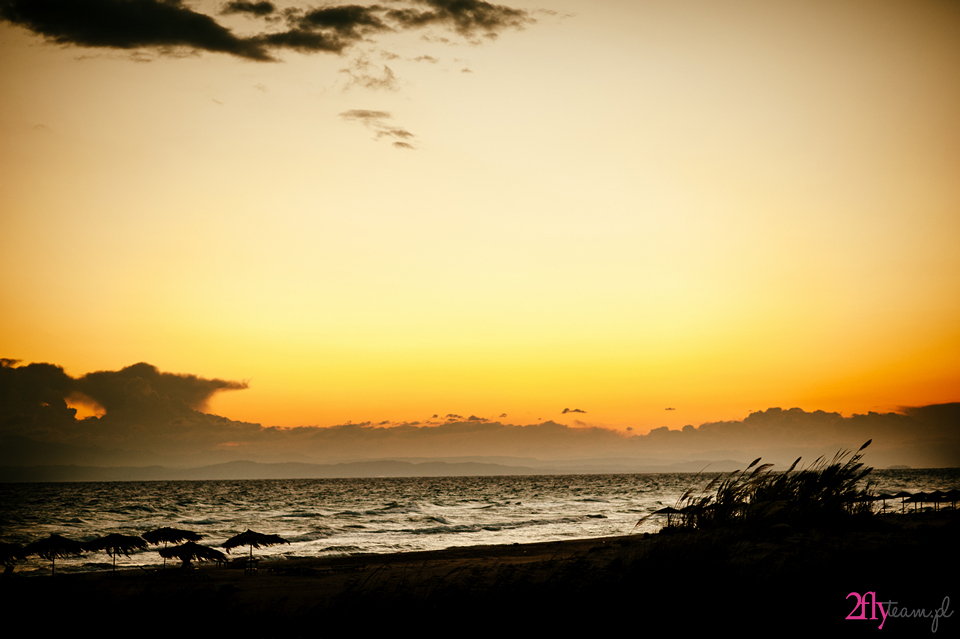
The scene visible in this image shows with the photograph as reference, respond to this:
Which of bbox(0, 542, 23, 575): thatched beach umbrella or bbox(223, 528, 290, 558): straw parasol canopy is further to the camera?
bbox(223, 528, 290, 558): straw parasol canopy

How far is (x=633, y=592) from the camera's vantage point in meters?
7.93

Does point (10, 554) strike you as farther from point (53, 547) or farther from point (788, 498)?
point (788, 498)

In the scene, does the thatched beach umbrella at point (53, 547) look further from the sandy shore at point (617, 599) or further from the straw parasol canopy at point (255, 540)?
the sandy shore at point (617, 599)

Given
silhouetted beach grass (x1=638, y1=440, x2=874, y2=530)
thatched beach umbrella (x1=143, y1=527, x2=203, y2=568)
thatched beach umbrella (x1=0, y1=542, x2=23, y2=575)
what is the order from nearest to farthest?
silhouetted beach grass (x1=638, y1=440, x2=874, y2=530), thatched beach umbrella (x1=0, y1=542, x2=23, y2=575), thatched beach umbrella (x1=143, y1=527, x2=203, y2=568)

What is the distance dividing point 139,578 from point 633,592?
1466 centimetres

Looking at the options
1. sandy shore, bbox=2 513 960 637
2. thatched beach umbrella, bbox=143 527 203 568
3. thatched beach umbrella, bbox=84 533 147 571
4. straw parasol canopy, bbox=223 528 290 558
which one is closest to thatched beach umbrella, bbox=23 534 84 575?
thatched beach umbrella, bbox=84 533 147 571

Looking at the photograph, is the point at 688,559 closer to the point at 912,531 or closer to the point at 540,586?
the point at 540,586

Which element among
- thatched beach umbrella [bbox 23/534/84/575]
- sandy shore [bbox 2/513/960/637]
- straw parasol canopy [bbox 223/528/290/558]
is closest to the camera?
sandy shore [bbox 2/513/960/637]

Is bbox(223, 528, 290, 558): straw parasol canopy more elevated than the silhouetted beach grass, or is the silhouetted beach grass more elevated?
the silhouetted beach grass

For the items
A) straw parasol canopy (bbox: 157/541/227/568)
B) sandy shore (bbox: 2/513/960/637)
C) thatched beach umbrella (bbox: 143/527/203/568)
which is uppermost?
sandy shore (bbox: 2/513/960/637)

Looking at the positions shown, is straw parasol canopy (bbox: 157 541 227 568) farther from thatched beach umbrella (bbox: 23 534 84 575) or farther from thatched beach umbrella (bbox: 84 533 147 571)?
thatched beach umbrella (bbox: 23 534 84 575)

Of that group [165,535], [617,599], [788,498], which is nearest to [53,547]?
[165,535]

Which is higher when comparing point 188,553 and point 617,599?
point 617,599

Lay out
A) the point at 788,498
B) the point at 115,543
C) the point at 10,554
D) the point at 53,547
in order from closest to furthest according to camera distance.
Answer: the point at 788,498
the point at 10,554
the point at 53,547
the point at 115,543
